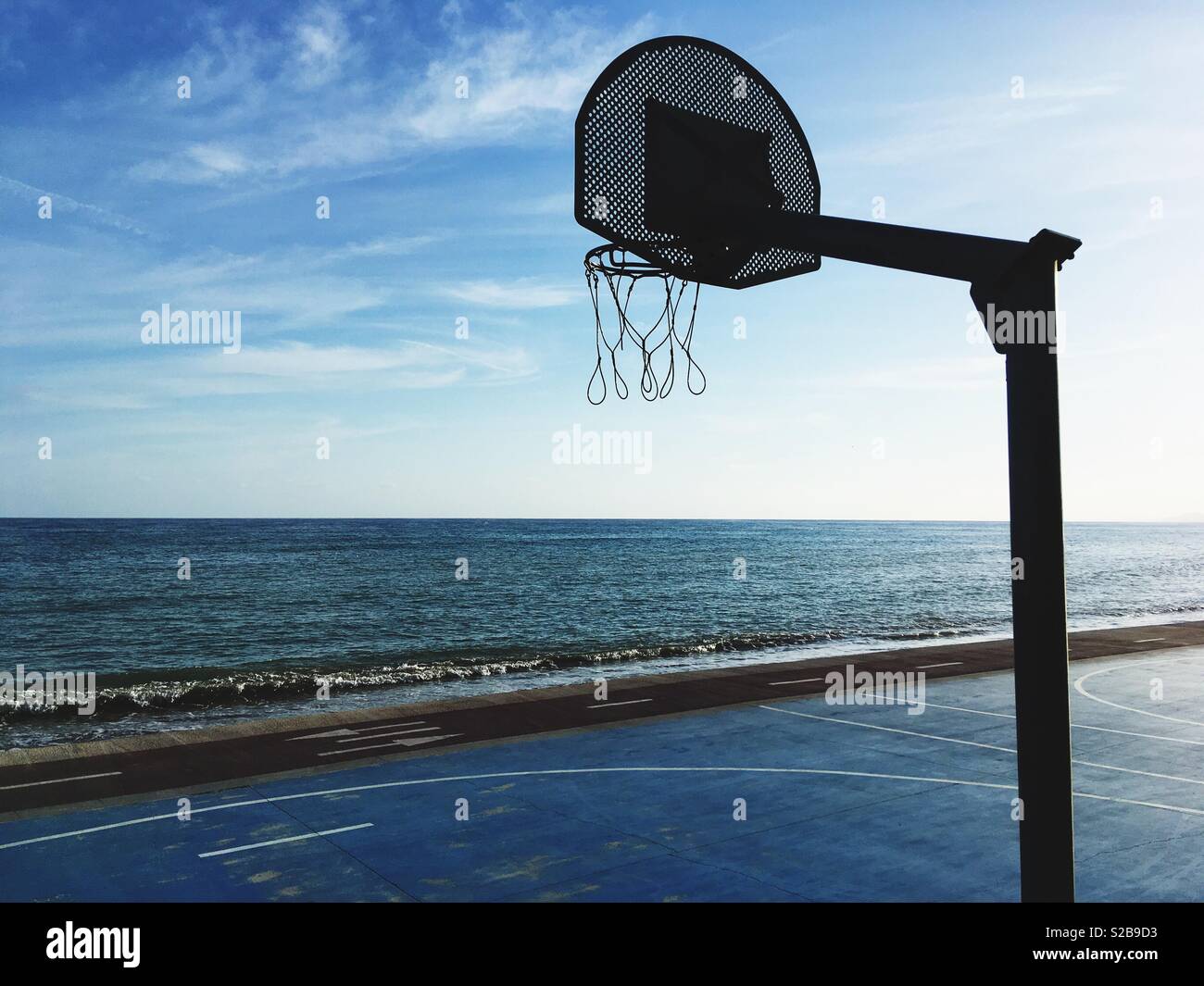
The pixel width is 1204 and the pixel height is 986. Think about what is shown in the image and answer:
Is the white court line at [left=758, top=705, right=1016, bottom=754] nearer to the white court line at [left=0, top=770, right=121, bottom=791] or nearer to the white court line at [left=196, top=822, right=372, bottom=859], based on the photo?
the white court line at [left=196, top=822, right=372, bottom=859]

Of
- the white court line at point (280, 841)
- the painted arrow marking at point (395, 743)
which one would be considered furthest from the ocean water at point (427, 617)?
the white court line at point (280, 841)

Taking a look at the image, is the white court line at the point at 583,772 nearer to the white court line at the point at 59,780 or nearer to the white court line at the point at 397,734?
the white court line at the point at 59,780

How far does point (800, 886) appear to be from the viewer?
353 inches

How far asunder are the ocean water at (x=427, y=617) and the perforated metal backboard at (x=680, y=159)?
20168 millimetres

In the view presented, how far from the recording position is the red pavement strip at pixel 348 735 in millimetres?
13523

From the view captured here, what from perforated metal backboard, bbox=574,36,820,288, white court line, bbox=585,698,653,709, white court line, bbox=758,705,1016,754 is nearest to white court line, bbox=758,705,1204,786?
white court line, bbox=758,705,1016,754

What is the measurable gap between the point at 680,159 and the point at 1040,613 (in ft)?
12.5

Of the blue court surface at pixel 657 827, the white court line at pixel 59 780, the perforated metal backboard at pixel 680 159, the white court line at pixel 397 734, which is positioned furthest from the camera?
the white court line at pixel 397 734

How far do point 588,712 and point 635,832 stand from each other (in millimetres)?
7955

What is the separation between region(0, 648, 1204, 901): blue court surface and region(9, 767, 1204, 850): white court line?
0.05 metres

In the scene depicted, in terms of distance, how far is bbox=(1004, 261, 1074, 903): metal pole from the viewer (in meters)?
4.29

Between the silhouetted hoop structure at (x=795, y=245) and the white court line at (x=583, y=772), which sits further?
the white court line at (x=583, y=772)
